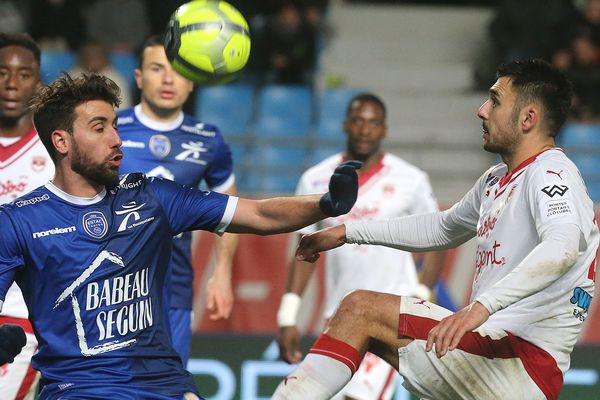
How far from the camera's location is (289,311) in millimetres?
6965

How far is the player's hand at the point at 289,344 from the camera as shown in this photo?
672 centimetres

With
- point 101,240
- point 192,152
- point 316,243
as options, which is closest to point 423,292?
point 192,152

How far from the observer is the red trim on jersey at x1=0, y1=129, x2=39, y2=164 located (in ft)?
20.5

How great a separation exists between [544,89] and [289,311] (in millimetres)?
2479

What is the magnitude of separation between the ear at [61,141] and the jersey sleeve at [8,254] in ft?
1.28

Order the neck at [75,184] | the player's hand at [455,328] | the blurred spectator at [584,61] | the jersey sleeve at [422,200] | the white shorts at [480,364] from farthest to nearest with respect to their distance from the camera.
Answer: the blurred spectator at [584,61] < the jersey sleeve at [422,200] < the neck at [75,184] < the white shorts at [480,364] < the player's hand at [455,328]

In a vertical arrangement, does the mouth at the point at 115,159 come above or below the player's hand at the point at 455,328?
above

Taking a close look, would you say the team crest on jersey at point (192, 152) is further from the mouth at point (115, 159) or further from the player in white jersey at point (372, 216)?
the mouth at point (115, 159)

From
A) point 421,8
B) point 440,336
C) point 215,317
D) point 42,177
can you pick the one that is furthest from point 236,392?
point 421,8

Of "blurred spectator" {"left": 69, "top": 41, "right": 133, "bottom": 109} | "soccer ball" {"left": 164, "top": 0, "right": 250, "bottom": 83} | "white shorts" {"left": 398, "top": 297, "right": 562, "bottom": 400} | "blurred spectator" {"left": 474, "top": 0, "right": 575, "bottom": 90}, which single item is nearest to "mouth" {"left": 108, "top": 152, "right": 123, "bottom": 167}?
"soccer ball" {"left": 164, "top": 0, "right": 250, "bottom": 83}

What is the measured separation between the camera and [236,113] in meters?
13.5

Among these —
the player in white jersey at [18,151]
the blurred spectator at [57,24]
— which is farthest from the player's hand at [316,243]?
the blurred spectator at [57,24]

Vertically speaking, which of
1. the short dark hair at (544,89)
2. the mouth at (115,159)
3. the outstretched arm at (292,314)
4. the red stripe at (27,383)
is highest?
the short dark hair at (544,89)

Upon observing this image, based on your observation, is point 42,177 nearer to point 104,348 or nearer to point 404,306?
point 104,348
